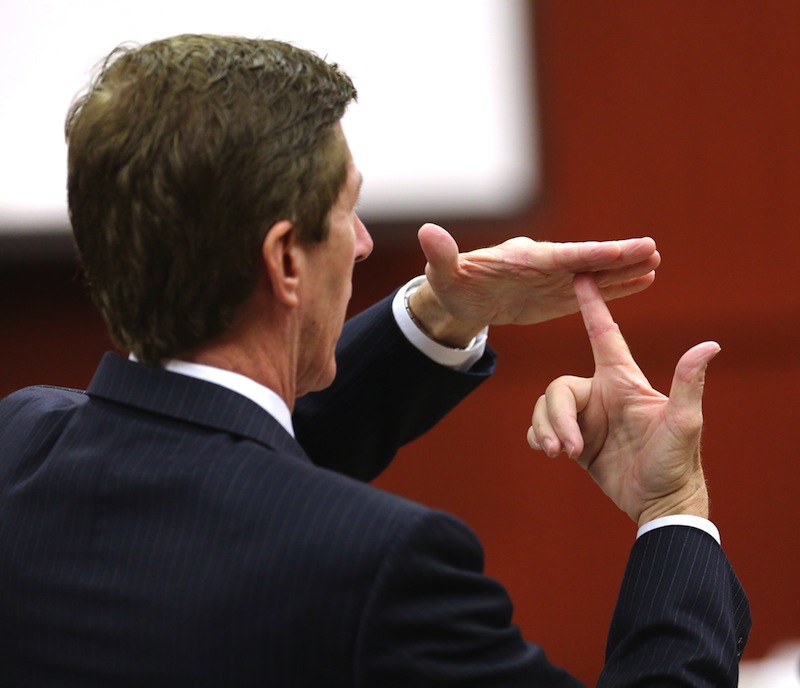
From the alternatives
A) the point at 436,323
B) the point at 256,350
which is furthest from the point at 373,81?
the point at 256,350

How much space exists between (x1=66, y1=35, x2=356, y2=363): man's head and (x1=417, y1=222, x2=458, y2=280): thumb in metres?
0.34

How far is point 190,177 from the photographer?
0.92 m

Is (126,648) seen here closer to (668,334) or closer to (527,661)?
(527,661)

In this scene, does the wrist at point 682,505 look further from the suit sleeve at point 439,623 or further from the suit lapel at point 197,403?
the suit lapel at point 197,403

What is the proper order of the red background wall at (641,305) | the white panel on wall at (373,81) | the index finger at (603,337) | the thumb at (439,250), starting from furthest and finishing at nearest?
the red background wall at (641,305) < the white panel on wall at (373,81) < the thumb at (439,250) < the index finger at (603,337)

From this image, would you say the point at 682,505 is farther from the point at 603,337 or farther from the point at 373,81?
the point at 373,81

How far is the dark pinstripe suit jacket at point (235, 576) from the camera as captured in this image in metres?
0.83

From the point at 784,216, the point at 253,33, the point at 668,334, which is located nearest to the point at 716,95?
the point at 784,216

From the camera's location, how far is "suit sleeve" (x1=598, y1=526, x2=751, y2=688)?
0.98m

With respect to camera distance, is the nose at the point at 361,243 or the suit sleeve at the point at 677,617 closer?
the suit sleeve at the point at 677,617

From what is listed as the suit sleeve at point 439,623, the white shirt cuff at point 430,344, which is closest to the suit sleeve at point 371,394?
the white shirt cuff at point 430,344

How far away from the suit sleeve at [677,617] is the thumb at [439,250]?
1.37 ft

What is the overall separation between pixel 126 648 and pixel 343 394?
619 mm

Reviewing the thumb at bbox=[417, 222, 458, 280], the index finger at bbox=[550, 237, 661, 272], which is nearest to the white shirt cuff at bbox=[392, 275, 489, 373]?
the thumb at bbox=[417, 222, 458, 280]
